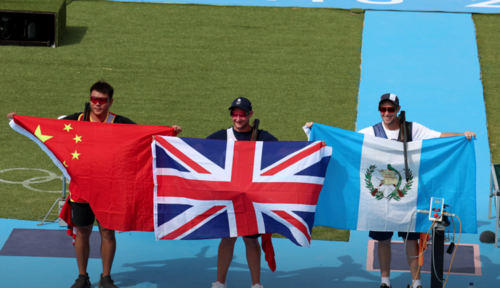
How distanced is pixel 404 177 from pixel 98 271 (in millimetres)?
3129

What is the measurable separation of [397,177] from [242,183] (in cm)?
140

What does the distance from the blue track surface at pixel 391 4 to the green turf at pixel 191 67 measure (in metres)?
0.43

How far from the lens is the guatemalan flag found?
5406 millimetres

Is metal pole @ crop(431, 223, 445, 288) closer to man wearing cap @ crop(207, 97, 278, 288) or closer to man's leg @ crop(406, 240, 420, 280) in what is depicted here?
man's leg @ crop(406, 240, 420, 280)

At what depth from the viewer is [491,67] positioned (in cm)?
1255

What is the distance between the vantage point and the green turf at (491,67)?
10.5 metres

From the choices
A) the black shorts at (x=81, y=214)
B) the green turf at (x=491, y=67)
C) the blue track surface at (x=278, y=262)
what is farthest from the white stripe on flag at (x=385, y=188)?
the green turf at (x=491, y=67)

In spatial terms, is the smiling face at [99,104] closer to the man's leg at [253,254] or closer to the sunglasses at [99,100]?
the sunglasses at [99,100]

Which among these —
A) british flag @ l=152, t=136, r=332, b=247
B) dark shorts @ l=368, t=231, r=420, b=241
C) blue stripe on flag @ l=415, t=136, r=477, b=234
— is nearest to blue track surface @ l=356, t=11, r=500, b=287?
blue stripe on flag @ l=415, t=136, r=477, b=234

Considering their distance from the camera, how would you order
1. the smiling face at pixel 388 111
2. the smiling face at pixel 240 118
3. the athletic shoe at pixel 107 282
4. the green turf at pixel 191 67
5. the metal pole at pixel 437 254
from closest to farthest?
the metal pole at pixel 437 254 < the smiling face at pixel 240 118 < the smiling face at pixel 388 111 < the athletic shoe at pixel 107 282 < the green turf at pixel 191 67

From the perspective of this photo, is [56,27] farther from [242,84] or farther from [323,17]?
[323,17]

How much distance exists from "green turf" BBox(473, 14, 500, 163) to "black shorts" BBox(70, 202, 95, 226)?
6.88 metres

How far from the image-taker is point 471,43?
44.2 feet

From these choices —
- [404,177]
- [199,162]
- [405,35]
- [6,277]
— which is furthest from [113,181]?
[405,35]
